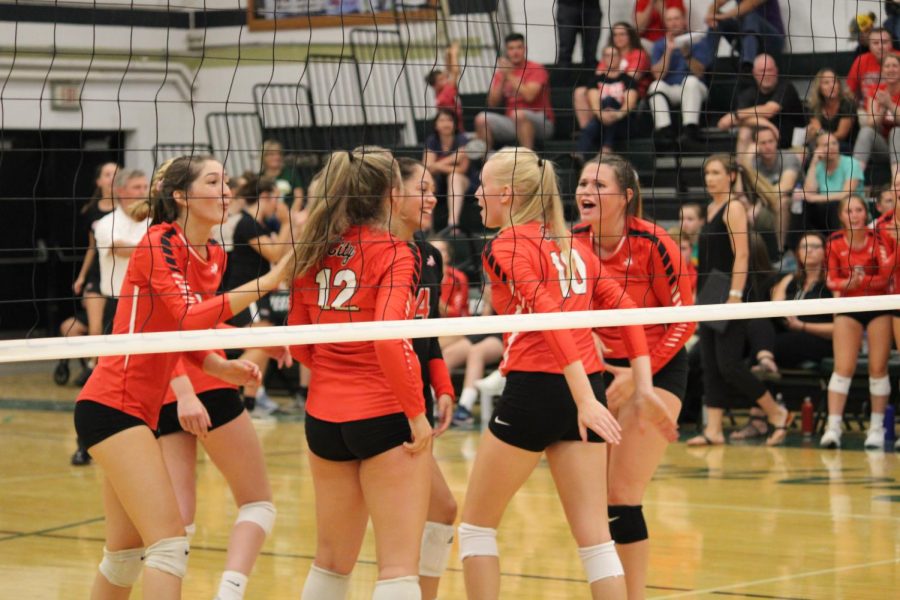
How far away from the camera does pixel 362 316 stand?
388 cm

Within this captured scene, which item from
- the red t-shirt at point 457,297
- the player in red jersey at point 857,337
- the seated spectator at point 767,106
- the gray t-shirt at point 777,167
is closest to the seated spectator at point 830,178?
the gray t-shirt at point 777,167

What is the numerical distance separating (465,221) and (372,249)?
8.69m

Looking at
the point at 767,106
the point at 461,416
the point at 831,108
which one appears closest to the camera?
the point at 831,108

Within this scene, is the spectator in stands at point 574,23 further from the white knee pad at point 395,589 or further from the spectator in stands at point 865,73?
the white knee pad at point 395,589

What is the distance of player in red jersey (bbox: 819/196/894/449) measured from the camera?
27.8 ft

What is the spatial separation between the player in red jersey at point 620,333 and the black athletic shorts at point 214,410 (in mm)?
1217

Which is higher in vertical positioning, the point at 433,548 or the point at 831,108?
the point at 831,108

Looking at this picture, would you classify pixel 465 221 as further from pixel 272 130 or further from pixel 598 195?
pixel 598 195

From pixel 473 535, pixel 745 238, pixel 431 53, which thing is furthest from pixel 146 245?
pixel 431 53

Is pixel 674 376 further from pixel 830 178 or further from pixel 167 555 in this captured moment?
pixel 830 178

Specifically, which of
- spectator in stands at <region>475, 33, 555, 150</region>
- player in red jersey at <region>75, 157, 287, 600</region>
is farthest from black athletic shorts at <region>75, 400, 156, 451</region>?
spectator in stands at <region>475, 33, 555, 150</region>

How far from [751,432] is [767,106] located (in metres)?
2.74

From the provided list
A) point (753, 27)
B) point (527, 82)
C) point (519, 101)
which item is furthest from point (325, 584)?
point (527, 82)

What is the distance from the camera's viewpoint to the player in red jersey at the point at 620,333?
4309mm
